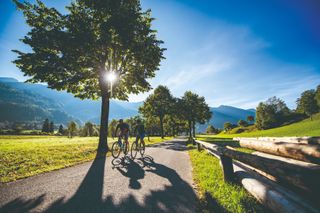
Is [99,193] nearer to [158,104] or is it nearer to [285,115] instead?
[158,104]

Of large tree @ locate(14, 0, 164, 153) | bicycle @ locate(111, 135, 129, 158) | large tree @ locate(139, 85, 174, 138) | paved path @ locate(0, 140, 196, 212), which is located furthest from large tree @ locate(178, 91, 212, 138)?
paved path @ locate(0, 140, 196, 212)

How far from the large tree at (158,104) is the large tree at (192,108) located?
543cm

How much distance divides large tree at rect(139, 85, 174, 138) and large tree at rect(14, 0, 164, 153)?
93.8ft

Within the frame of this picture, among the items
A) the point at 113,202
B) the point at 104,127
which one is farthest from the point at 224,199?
the point at 104,127

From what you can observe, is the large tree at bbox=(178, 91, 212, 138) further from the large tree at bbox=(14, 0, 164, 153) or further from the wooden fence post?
the wooden fence post

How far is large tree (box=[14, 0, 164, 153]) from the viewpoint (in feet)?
39.1

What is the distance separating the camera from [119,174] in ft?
22.2

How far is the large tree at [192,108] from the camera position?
48.8 metres

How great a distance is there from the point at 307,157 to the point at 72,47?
1400 cm

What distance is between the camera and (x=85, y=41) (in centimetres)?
1208

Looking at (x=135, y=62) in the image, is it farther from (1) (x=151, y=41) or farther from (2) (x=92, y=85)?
(2) (x=92, y=85)

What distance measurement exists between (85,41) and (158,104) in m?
32.3

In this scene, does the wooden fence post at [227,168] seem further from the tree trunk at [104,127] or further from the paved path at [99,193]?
the tree trunk at [104,127]

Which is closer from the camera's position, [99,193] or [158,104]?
[99,193]
